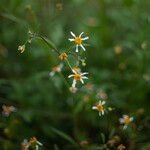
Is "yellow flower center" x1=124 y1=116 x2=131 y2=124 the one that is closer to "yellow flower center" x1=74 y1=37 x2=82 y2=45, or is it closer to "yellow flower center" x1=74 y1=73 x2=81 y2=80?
"yellow flower center" x1=74 y1=73 x2=81 y2=80

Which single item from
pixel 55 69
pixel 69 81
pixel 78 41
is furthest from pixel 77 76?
pixel 69 81

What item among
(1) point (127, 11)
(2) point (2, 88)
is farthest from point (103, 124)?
(1) point (127, 11)

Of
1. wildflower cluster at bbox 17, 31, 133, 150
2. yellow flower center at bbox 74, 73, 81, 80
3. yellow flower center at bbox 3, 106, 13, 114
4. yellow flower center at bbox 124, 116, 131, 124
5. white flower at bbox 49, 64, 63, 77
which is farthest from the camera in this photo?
yellow flower center at bbox 3, 106, 13, 114

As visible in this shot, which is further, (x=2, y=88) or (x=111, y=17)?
(x=111, y=17)

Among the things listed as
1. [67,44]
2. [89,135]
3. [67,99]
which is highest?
[67,44]

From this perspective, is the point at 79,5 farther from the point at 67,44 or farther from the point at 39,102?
the point at 39,102

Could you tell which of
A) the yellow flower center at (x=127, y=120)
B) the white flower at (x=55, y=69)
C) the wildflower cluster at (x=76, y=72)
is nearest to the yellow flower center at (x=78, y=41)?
the wildflower cluster at (x=76, y=72)

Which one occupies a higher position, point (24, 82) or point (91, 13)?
point (91, 13)

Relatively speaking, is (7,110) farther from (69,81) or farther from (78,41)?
(78,41)

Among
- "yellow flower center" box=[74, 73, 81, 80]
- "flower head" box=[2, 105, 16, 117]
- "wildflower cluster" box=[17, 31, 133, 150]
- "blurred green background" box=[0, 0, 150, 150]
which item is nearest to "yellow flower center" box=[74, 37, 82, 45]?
"wildflower cluster" box=[17, 31, 133, 150]
